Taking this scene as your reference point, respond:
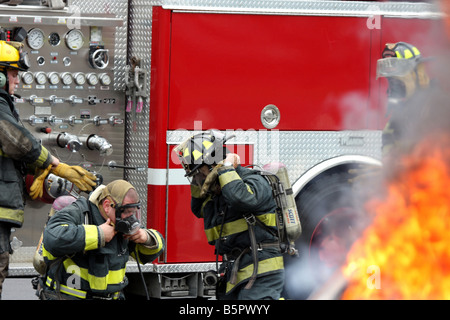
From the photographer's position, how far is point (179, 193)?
710 cm

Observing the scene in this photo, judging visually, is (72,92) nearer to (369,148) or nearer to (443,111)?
(369,148)

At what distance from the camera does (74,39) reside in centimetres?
710

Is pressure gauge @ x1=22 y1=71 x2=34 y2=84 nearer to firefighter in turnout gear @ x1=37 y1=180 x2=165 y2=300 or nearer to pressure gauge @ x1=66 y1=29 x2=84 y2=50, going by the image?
pressure gauge @ x1=66 y1=29 x2=84 y2=50

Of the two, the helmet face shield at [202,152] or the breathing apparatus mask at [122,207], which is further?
the helmet face shield at [202,152]

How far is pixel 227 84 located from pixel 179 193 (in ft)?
3.29

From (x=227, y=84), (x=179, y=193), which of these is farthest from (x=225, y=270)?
(x=227, y=84)

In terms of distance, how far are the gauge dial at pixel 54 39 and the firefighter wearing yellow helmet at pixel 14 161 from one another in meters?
0.79

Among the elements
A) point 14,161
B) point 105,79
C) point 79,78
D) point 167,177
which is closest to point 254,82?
point 167,177

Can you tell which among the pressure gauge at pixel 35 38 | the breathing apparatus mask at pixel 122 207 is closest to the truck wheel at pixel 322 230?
the pressure gauge at pixel 35 38

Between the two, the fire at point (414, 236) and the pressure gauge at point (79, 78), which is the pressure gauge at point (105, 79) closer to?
the pressure gauge at point (79, 78)

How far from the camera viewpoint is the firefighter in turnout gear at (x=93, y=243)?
4.80 m

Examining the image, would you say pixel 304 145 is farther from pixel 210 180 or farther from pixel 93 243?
pixel 93 243

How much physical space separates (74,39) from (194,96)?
42.6 inches
